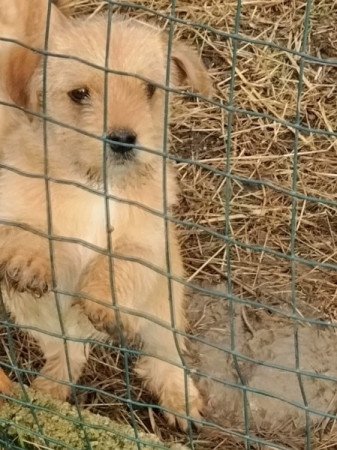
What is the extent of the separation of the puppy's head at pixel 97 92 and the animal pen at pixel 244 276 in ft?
0.46

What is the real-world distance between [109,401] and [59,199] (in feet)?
3.38

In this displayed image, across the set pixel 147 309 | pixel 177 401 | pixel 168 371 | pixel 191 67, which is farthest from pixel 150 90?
pixel 177 401

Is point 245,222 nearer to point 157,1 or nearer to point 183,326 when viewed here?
point 183,326

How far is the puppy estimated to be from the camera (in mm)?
2977

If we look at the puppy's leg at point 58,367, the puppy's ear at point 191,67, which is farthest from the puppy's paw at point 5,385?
the puppy's ear at point 191,67

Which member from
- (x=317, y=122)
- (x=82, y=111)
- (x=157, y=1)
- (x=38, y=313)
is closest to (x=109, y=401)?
(x=38, y=313)

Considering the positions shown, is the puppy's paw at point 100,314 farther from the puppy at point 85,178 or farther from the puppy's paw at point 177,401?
the puppy's paw at point 177,401

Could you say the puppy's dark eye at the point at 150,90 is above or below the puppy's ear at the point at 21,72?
below

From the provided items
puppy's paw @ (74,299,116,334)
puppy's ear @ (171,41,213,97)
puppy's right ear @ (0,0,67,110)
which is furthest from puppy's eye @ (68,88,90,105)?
puppy's paw @ (74,299,116,334)

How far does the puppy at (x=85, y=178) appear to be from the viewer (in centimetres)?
298

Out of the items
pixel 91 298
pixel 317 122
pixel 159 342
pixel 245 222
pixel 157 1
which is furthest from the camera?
pixel 157 1

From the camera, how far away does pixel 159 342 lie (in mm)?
3668

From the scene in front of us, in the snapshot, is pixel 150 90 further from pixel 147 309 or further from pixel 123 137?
pixel 147 309

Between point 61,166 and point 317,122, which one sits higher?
point 61,166
